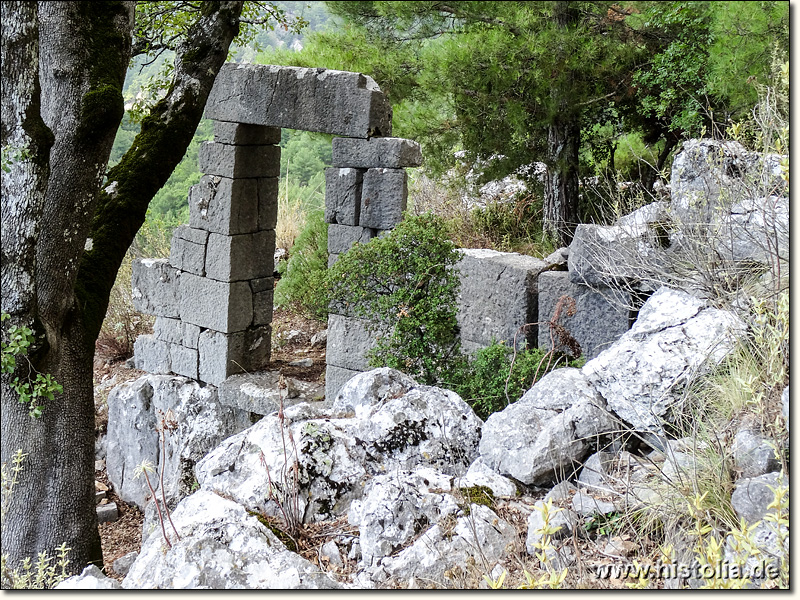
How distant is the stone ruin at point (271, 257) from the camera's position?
6359 mm

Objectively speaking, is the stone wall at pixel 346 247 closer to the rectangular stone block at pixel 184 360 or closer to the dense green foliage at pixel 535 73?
the rectangular stone block at pixel 184 360

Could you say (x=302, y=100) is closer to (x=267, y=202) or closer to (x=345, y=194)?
(x=345, y=194)

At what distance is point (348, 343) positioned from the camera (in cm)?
688

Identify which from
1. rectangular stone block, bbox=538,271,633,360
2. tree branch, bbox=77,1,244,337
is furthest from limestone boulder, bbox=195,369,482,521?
tree branch, bbox=77,1,244,337

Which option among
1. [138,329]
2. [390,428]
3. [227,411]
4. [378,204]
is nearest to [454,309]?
[378,204]

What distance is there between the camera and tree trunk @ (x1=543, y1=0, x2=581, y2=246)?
29.8ft

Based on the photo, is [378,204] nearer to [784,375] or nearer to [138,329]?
[784,375]

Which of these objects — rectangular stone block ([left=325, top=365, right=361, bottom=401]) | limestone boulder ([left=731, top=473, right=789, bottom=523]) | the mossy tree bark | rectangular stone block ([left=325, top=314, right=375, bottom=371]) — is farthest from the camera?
rectangular stone block ([left=325, top=365, right=361, bottom=401])

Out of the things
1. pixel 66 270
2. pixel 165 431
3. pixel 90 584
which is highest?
pixel 66 270

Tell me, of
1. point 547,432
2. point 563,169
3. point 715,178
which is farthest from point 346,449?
point 563,169

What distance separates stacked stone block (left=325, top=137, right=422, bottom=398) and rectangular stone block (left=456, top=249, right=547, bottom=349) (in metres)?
0.75

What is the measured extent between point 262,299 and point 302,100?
2007 millimetres

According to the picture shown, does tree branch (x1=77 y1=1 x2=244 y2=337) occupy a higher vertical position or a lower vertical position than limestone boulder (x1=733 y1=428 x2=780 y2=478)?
higher

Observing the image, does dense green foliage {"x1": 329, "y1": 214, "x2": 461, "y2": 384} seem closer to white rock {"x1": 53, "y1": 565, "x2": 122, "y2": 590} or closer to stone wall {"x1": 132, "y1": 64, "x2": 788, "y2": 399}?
stone wall {"x1": 132, "y1": 64, "x2": 788, "y2": 399}
